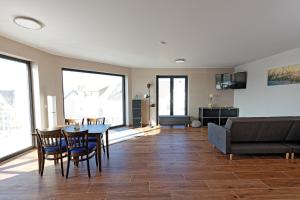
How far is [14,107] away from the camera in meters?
3.76

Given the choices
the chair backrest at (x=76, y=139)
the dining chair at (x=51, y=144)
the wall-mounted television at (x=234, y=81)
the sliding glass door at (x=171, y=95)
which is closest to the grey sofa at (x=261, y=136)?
the chair backrest at (x=76, y=139)

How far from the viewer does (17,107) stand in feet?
12.6

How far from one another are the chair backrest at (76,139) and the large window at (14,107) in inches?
74.2

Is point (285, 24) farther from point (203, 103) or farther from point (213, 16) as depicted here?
point (203, 103)

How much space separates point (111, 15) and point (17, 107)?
3241 millimetres

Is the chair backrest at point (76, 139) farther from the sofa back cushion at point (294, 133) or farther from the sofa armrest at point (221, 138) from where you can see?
the sofa back cushion at point (294, 133)

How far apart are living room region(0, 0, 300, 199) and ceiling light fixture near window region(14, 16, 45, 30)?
1 cm

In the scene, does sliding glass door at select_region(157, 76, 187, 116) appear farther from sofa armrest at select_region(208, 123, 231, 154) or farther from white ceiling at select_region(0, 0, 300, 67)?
sofa armrest at select_region(208, 123, 231, 154)

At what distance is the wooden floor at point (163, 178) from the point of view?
233 centimetres

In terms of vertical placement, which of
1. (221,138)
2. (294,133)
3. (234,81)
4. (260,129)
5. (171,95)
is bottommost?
(221,138)

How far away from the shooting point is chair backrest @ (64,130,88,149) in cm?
266

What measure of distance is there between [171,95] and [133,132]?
8.17ft

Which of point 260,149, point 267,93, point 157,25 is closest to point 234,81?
point 267,93

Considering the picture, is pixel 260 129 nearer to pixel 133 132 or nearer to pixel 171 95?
pixel 133 132
